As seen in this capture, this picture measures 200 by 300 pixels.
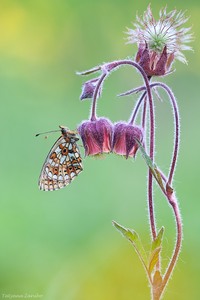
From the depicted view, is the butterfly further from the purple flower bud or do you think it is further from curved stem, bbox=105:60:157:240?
curved stem, bbox=105:60:157:240

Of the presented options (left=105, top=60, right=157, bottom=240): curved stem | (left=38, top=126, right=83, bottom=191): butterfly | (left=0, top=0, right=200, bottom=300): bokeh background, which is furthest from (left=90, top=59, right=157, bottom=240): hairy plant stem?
(left=0, top=0, right=200, bottom=300): bokeh background

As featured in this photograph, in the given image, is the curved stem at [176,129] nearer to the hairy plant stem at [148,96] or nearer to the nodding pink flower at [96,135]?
the hairy plant stem at [148,96]

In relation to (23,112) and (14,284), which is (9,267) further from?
(23,112)

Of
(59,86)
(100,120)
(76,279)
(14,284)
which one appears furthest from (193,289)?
(59,86)

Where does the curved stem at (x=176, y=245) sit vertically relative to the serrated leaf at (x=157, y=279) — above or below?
above

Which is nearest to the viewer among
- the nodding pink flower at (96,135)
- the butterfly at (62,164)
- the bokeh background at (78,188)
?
the nodding pink flower at (96,135)

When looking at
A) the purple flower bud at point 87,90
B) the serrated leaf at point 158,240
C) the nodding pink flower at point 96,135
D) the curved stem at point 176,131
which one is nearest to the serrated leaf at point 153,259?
the serrated leaf at point 158,240

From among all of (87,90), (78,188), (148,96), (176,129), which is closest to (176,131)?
(176,129)
